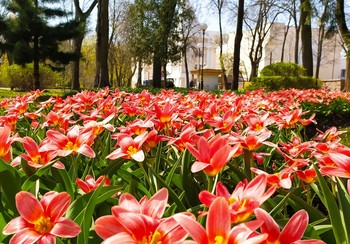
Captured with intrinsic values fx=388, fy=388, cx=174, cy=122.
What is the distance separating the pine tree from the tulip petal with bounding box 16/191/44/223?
19069 millimetres

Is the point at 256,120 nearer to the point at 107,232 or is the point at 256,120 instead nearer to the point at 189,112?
the point at 189,112

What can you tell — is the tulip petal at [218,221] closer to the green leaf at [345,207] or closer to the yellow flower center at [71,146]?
the green leaf at [345,207]

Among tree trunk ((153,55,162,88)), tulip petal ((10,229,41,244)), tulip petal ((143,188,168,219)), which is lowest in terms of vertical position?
tulip petal ((10,229,41,244))

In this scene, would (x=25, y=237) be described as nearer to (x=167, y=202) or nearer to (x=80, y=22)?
(x=167, y=202)

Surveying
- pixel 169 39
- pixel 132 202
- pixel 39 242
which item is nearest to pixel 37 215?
pixel 39 242

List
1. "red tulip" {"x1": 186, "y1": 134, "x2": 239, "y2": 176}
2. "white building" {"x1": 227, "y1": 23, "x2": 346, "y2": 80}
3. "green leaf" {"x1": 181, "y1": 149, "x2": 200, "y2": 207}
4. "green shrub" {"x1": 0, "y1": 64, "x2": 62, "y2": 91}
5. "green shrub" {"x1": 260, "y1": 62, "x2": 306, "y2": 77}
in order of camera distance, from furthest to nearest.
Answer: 1. "white building" {"x1": 227, "y1": 23, "x2": 346, "y2": 80}
2. "green shrub" {"x1": 0, "y1": 64, "x2": 62, "y2": 91}
3. "green shrub" {"x1": 260, "y1": 62, "x2": 306, "y2": 77}
4. "green leaf" {"x1": 181, "y1": 149, "x2": 200, "y2": 207}
5. "red tulip" {"x1": 186, "y1": 134, "x2": 239, "y2": 176}

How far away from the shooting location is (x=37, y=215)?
2.50 ft

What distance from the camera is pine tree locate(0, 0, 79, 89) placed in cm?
1833

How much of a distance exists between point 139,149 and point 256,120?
78 cm

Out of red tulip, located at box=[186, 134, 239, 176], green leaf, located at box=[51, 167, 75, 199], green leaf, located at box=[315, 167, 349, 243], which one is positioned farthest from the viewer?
green leaf, located at box=[51, 167, 75, 199]

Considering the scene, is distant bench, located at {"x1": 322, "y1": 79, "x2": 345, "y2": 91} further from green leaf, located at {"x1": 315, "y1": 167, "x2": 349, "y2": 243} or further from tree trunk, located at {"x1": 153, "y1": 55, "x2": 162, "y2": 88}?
green leaf, located at {"x1": 315, "y1": 167, "x2": 349, "y2": 243}

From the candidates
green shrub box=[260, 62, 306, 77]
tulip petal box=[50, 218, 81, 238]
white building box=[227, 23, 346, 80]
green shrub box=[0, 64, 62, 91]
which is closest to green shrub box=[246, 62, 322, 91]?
green shrub box=[260, 62, 306, 77]

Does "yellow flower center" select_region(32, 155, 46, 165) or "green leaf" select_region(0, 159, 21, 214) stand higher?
"yellow flower center" select_region(32, 155, 46, 165)

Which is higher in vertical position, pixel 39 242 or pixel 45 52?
pixel 45 52
